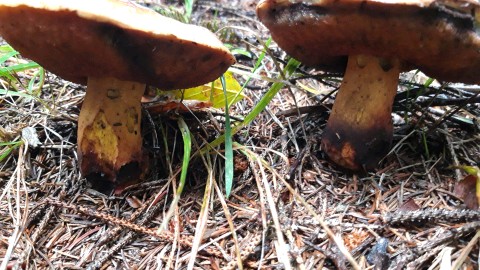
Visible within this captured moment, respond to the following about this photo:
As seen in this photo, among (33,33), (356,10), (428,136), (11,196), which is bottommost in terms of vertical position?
(11,196)

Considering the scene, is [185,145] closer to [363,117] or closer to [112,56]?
[112,56]

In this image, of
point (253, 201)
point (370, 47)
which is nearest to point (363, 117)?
point (370, 47)

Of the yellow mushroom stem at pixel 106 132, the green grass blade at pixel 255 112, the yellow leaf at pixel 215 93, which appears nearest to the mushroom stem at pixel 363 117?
the green grass blade at pixel 255 112

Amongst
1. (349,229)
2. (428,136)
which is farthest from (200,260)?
(428,136)

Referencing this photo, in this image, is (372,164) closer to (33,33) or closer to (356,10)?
(356,10)

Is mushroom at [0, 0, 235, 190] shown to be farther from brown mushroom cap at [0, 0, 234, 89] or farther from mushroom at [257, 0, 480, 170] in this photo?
mushroom at [257, 0, 480, 170]

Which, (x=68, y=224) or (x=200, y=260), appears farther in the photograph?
(x=68, y=224)
